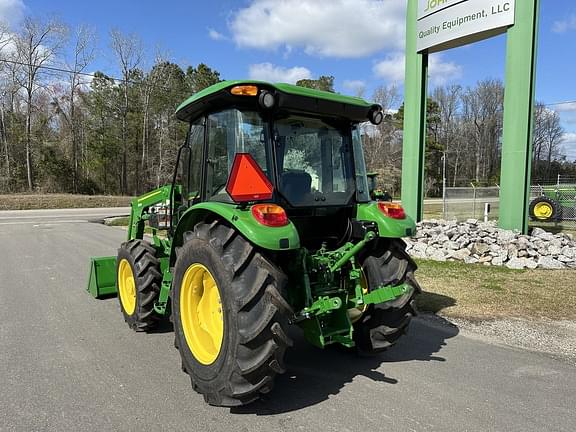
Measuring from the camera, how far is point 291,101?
138 inches

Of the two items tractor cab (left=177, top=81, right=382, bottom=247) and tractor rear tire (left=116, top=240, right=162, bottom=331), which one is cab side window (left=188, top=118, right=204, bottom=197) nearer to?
tractor cab (left=177, top=81, right=382, bottom=247)

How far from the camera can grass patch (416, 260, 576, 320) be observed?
5.87 m

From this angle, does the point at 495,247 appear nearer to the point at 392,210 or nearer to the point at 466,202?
the point at 392,210

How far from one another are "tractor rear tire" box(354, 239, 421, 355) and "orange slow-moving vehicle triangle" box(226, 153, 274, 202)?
1.34 metres

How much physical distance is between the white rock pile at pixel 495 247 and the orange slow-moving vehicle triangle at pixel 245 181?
6367 millimetres

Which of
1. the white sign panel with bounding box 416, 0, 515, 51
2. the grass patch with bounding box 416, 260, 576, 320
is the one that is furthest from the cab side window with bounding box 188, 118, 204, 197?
the white sign panel with bounding box 416, 0, 515, 51

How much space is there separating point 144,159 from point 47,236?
90.7ft

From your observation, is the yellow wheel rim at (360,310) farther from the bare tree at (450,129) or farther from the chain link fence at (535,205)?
the bare tree at (450,129)

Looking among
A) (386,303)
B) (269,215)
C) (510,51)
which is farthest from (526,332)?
(510,51)

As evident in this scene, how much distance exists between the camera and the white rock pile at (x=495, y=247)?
8805 mm

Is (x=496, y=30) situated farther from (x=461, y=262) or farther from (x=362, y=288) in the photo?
(x=362, y=288)

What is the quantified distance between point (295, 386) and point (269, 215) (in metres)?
1.51

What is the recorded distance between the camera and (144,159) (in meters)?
40.1

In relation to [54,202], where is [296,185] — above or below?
above
